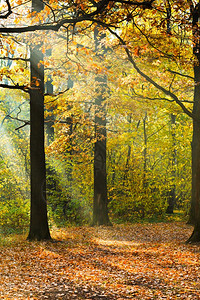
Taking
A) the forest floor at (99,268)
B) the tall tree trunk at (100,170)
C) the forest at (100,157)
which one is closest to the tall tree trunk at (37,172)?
the forest at (100,157)

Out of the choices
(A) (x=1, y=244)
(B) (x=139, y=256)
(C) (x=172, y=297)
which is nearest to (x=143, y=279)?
(C) (x=172, y=297)

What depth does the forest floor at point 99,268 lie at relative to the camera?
6.06m

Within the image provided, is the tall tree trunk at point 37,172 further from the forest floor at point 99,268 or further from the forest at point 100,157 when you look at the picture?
the forest floor at point 99,268

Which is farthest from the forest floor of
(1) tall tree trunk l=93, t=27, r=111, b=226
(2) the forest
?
(1) tall tree trunk l=93, t=27, r=111, b=226

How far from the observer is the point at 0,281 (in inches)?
265

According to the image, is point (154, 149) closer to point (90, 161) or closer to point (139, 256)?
point (90, 161)

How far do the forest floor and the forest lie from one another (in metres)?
0.04

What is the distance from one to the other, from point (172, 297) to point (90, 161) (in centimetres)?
1217

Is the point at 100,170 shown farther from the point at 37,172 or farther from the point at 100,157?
the point at 37,172

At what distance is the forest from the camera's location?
22.7ft

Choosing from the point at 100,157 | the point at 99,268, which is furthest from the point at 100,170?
the point at 99,268

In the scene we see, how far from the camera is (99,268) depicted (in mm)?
7938

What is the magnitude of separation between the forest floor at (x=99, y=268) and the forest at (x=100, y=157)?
0.04 meters

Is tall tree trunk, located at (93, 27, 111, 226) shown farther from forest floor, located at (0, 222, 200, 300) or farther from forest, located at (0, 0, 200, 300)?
forest floor, located at (0, 222, 200, 300)
